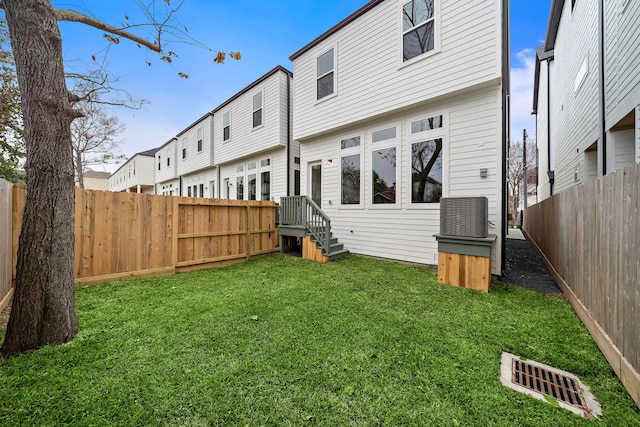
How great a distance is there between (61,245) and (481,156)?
6451 millimetres

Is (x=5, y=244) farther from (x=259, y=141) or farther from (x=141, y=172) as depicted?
(x=141, y=172)

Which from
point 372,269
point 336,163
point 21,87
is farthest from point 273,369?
point 336,163

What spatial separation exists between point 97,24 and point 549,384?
18.5 feet

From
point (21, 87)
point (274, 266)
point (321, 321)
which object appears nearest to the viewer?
point (21, 87)

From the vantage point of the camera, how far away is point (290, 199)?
7.26m

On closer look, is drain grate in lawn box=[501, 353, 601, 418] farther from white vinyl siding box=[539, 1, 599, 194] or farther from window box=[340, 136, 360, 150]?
window box=[340, 136, 360, 150]

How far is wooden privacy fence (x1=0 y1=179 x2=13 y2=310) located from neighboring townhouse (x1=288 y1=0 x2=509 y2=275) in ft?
20.6

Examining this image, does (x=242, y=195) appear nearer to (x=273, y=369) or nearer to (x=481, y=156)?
(x=481, y=156)

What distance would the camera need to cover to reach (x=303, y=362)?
219 cm

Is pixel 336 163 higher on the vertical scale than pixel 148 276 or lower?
higher

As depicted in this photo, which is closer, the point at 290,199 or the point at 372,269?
the point at 372,269

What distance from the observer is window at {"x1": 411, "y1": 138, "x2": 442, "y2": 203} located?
552 cm

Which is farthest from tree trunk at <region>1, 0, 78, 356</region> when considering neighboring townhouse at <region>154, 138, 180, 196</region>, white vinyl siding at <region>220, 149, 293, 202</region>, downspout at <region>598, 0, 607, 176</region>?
neighboring townhouse at <region>154, 138, 180, 196</region>

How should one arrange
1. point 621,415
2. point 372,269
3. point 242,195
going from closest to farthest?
point 621,415 < point 372,269 < point 242,195
